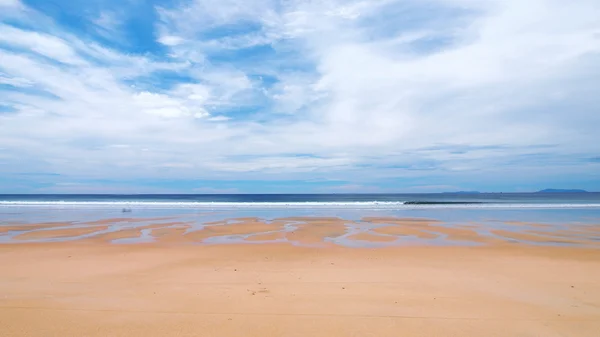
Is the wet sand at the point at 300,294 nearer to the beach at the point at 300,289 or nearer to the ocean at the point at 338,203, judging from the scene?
the beach at the point at 300,289

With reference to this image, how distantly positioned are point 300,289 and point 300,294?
1.06 ft

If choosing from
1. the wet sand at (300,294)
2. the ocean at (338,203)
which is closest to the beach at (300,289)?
the wet sand at (300,294)

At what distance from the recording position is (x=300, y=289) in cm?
696

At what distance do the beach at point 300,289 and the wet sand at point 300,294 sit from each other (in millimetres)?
26

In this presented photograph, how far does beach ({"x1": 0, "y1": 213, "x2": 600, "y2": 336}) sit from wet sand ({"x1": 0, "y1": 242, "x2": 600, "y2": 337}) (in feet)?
0.08

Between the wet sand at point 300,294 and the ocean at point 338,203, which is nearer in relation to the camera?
the wet sand at point 300,294

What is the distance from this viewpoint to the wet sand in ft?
16.8

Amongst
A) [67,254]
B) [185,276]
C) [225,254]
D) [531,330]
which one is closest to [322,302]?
[531,330]

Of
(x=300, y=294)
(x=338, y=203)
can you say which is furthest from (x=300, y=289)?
(x=338, y=203)

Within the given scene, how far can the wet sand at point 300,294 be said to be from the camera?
512 cm

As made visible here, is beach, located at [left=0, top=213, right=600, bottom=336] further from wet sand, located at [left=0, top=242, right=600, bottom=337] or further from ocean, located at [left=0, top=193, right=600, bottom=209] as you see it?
ocean, located at [left=0, top=193, right=600, bottom=209]

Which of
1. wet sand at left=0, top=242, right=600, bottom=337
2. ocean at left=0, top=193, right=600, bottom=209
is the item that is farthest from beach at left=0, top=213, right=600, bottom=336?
ocean at left=0, top=193, right=600, bottom=209

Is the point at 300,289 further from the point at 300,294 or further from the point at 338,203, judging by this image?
the point at 338,203

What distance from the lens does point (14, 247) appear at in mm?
12469
